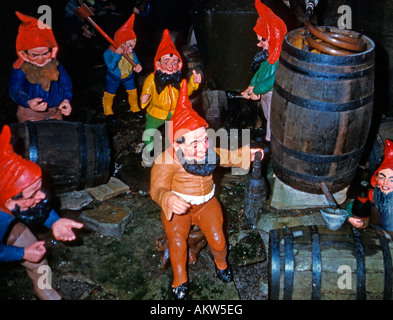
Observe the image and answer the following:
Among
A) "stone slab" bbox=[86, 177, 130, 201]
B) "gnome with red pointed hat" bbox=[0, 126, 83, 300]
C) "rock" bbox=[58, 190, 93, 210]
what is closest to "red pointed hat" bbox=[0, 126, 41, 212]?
"gnome with red pointed hat" bbox=[0, 126, 83, 300]

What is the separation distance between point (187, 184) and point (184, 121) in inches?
22.7

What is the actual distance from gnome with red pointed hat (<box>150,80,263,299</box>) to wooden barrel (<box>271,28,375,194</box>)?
0.50 metres

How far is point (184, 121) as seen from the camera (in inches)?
105

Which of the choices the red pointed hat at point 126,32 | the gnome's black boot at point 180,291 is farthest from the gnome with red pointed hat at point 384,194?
the red pointed hat at point 126,32

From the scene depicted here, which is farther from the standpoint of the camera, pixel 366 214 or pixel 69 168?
pixel 69 168

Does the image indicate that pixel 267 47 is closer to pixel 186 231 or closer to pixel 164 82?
pixel 164 82

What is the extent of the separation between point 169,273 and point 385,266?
195cm

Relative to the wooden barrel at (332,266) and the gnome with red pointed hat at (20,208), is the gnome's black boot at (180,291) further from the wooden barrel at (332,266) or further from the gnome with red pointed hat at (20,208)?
the gnome with red pointed hat at (20,208)

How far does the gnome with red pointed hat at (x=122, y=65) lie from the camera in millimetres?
5059

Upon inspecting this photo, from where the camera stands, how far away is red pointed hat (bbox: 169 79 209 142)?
2.62 metres
